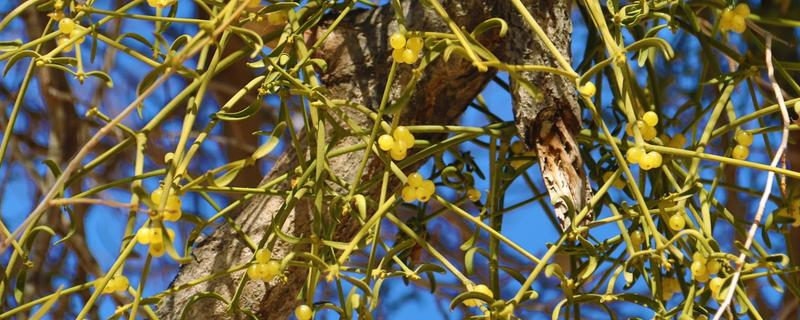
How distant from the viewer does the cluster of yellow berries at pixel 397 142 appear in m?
0.51

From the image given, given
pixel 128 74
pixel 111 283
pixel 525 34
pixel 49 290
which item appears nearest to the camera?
pixel 111 283

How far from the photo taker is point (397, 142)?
0.52 meters

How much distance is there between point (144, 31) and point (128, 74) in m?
0.07

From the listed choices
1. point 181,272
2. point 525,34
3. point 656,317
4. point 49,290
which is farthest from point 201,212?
point 656,317

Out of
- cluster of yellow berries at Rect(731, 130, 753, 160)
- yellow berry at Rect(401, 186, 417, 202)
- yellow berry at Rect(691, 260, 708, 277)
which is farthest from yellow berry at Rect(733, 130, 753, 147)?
yellow berry at Rect(401, 186, 417, 202)

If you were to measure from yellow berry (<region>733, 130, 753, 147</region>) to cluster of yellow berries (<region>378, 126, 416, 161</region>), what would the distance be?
21 cm

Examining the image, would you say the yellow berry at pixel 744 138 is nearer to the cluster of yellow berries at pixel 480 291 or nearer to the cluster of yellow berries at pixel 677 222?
the cluster of yellow berries at pixel 677 222

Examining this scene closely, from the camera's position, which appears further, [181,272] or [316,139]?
[181,272]

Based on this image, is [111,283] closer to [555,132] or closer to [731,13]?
[555,132]

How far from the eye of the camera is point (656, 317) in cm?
54

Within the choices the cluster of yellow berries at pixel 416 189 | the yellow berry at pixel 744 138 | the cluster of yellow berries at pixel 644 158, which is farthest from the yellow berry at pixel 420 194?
the yellow berry at pixel 744 138

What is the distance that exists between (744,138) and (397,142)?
0.22 meters

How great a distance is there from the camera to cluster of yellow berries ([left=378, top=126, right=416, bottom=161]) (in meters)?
0.51

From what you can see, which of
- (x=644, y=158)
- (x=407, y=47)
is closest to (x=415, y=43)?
(x=407, y=47)
